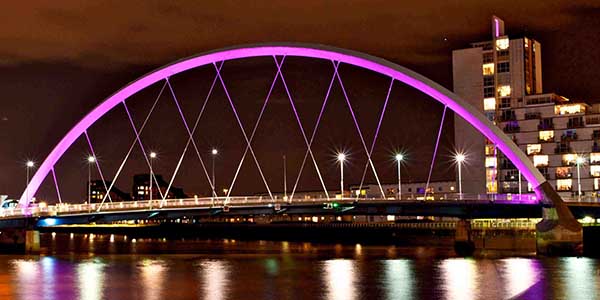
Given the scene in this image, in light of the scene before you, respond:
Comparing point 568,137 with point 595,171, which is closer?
point 595,171

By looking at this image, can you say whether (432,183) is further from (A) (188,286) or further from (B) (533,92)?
(A) (188,286)

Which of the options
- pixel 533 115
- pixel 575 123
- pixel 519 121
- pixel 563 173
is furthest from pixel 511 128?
pixel 563 173

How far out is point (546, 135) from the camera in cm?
11944

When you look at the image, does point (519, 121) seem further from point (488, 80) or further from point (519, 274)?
point (519, 274)

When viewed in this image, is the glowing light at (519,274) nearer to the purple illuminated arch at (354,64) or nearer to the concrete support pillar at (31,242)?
the purple illuminated arch at (354,64)

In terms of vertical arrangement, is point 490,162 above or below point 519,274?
above

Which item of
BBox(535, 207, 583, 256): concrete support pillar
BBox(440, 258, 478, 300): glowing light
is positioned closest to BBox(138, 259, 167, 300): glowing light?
BBox(440, 258, 478, 300): glowing light

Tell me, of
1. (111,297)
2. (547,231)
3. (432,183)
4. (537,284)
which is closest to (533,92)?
(432,183)

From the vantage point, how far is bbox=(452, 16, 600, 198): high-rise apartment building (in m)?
117

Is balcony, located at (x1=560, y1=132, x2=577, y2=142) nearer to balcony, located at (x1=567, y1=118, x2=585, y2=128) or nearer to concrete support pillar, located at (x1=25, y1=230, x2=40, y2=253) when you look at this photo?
balcony, located at (x1=567, y1=118, x2=585, y2=128)

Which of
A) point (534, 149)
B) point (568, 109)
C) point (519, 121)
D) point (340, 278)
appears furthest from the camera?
point (519, 121)

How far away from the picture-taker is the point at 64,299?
40.6 meters

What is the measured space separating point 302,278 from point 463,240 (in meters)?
38.0

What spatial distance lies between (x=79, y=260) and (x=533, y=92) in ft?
239
